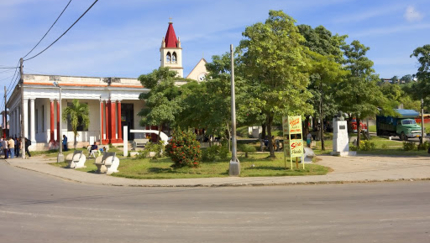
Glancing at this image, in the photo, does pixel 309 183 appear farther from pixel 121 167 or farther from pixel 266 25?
pixel 121 167

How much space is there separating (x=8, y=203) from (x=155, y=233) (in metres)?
6.21

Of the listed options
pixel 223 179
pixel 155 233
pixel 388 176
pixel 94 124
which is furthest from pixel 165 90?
pixel 155 233

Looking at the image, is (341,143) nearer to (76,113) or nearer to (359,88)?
(359,88)

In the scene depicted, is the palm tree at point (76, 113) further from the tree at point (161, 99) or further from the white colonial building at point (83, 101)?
the tree at point (161, 99)

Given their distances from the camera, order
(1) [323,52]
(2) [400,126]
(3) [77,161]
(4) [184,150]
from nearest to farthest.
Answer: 1. (4) [184,150]
2. (3) [77,161]
3. (1) [323,52]
4. (2) [400,126]

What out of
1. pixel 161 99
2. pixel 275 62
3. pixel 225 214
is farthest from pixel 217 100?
pixel 225 214

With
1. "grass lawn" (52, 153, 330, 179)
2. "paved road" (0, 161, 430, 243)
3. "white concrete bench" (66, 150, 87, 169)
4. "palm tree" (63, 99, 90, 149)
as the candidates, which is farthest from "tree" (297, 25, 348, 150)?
"palm tree" (63, 99, 90, 149)

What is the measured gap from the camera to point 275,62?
2134cm

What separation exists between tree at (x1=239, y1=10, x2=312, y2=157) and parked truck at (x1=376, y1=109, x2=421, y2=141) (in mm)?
25394

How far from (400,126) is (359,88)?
13536 mm

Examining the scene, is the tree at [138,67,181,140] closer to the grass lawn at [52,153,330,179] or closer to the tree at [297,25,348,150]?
the tree at [297,25,348,150]

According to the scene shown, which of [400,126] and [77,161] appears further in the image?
[400,126]

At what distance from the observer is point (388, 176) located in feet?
54.1

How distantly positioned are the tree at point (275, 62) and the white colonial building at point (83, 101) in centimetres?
3076
